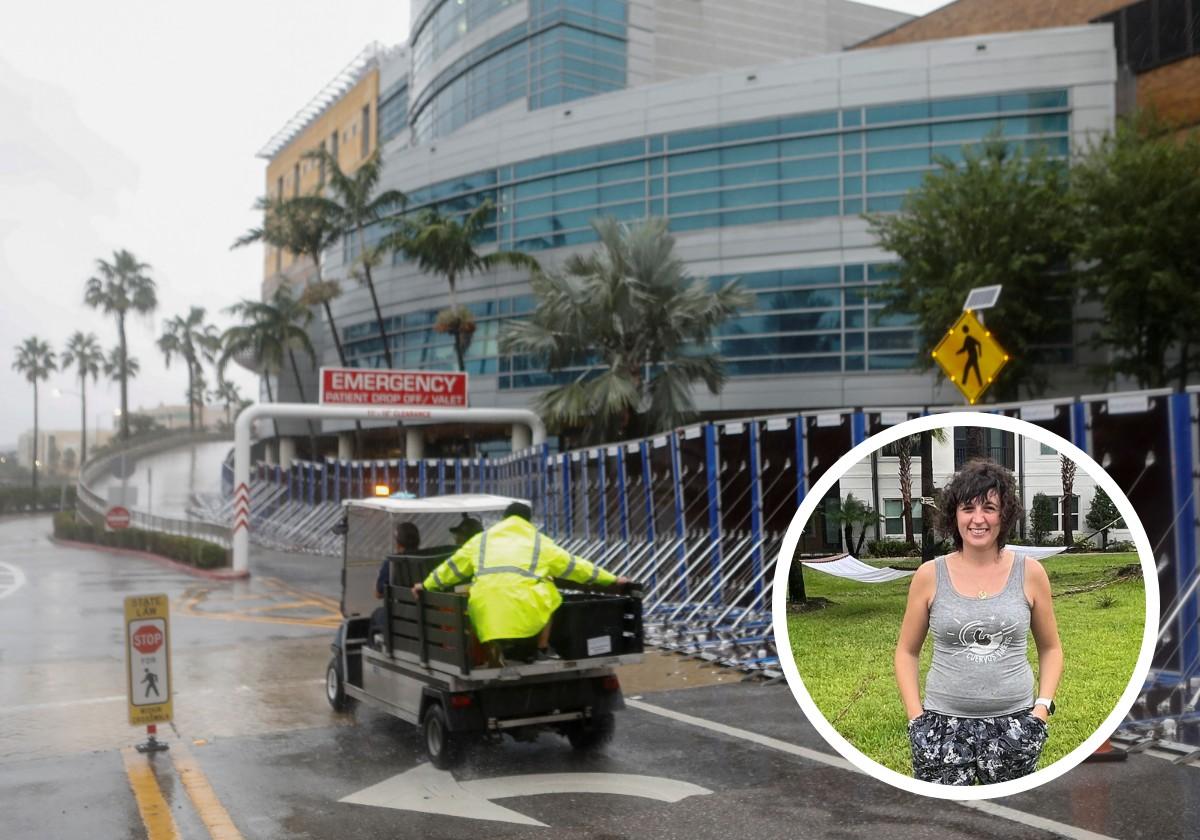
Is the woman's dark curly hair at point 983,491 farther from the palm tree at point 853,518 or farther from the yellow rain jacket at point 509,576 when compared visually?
the yellow rain jacket at point 509,576

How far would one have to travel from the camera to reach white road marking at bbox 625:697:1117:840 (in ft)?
20.6

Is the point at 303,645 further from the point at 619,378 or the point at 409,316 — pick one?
the point at 409,316

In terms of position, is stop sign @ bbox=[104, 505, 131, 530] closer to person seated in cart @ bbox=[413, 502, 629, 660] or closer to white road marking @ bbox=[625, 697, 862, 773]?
white road marking @ bbox=[625, 697, 862, 773]

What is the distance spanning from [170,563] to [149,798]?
88.3 ft

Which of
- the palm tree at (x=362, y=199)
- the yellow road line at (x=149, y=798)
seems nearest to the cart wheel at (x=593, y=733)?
the yellow road line at (x=149, y=798)

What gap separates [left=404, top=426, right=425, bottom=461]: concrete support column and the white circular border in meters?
42.0

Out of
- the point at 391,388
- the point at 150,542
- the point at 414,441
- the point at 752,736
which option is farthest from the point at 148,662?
the point at 414,441

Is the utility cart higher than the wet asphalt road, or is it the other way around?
the utility cart

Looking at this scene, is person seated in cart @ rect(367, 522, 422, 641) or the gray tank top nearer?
the gray tank top

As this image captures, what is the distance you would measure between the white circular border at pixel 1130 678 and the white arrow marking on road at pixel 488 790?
Result: 5727mm

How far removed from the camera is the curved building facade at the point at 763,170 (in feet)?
103

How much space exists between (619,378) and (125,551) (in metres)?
22.1

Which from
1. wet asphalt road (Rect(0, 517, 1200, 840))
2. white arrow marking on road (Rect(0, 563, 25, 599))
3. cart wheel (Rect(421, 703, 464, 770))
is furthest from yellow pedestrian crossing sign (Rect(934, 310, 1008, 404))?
white arrow marking on road (Rect(0, 563, 25, 599))

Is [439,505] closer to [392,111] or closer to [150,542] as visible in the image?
[150,542]
